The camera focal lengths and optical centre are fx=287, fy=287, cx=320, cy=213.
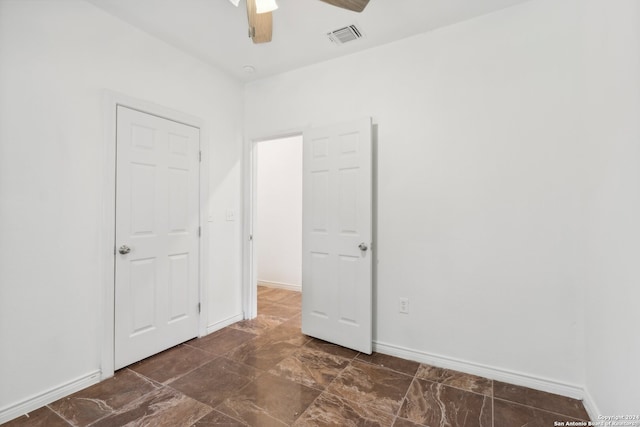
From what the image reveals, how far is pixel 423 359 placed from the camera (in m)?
2.37

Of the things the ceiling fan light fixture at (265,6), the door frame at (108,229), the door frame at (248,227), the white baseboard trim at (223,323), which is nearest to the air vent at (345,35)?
the ceiling fan light fixture at (265,6)

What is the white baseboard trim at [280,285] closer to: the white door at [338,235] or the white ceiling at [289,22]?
the white door at [338,235]

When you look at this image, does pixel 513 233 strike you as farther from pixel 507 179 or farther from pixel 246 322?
pixel 246 322

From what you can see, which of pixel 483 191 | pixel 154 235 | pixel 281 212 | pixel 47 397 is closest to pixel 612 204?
pixel 483 191

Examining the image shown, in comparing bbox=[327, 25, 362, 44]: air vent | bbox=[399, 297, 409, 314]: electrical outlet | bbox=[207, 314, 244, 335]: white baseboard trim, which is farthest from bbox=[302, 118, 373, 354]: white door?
bbox=[207, 314, 244, 335]: white baseboard trim

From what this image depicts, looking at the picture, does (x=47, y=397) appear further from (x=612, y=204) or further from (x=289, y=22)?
(x=612, y=204)

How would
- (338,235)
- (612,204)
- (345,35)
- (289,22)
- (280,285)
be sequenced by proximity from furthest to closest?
1. (280,285)
2. (338,235)
3. (345,35)
4. (289,22)
5. (612,204)

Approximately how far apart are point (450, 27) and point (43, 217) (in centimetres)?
325

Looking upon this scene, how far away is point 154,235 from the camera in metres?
2.47

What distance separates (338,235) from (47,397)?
231 centimetres

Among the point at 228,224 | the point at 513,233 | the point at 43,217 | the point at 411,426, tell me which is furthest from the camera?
the point at 228,224

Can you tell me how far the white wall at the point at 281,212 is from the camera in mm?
4594

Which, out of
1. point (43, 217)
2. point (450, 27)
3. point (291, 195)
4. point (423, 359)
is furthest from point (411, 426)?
point (291, 195)

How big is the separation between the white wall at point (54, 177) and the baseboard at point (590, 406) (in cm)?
324
